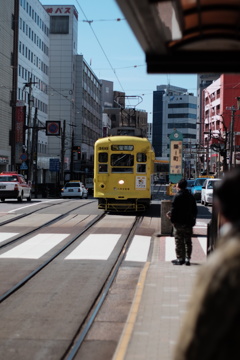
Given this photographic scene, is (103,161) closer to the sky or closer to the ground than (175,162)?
closer to the ground

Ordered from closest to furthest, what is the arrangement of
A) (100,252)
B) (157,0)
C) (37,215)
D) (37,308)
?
(157,0) < (37,308) < (100,252) < (37,215)

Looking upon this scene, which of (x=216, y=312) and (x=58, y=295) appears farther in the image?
(x=58, y=295)

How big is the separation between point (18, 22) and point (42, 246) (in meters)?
54.1

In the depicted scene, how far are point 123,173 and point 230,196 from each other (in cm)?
2427

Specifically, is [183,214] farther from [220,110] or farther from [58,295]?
[220,110]

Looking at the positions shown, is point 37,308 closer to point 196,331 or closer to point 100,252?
point 100,252

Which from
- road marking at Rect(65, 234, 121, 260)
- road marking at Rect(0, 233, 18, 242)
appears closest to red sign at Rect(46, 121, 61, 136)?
road marking at Rect(0, 233, 18, 242)

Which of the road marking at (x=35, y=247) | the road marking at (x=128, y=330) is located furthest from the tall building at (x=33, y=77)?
the road marking at (x=128, y=330)

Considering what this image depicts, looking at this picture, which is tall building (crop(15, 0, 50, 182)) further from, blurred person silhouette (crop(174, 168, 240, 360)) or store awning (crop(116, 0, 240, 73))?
blurred person silhouette (crop(174, 168, 240, 360))

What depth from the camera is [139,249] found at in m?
16.4

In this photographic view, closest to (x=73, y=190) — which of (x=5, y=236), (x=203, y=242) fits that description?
(x=5, y=236)

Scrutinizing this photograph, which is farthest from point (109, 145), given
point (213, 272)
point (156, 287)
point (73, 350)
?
point (213, 272)

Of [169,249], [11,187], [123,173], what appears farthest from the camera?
[11,187]

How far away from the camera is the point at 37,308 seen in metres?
9.52
